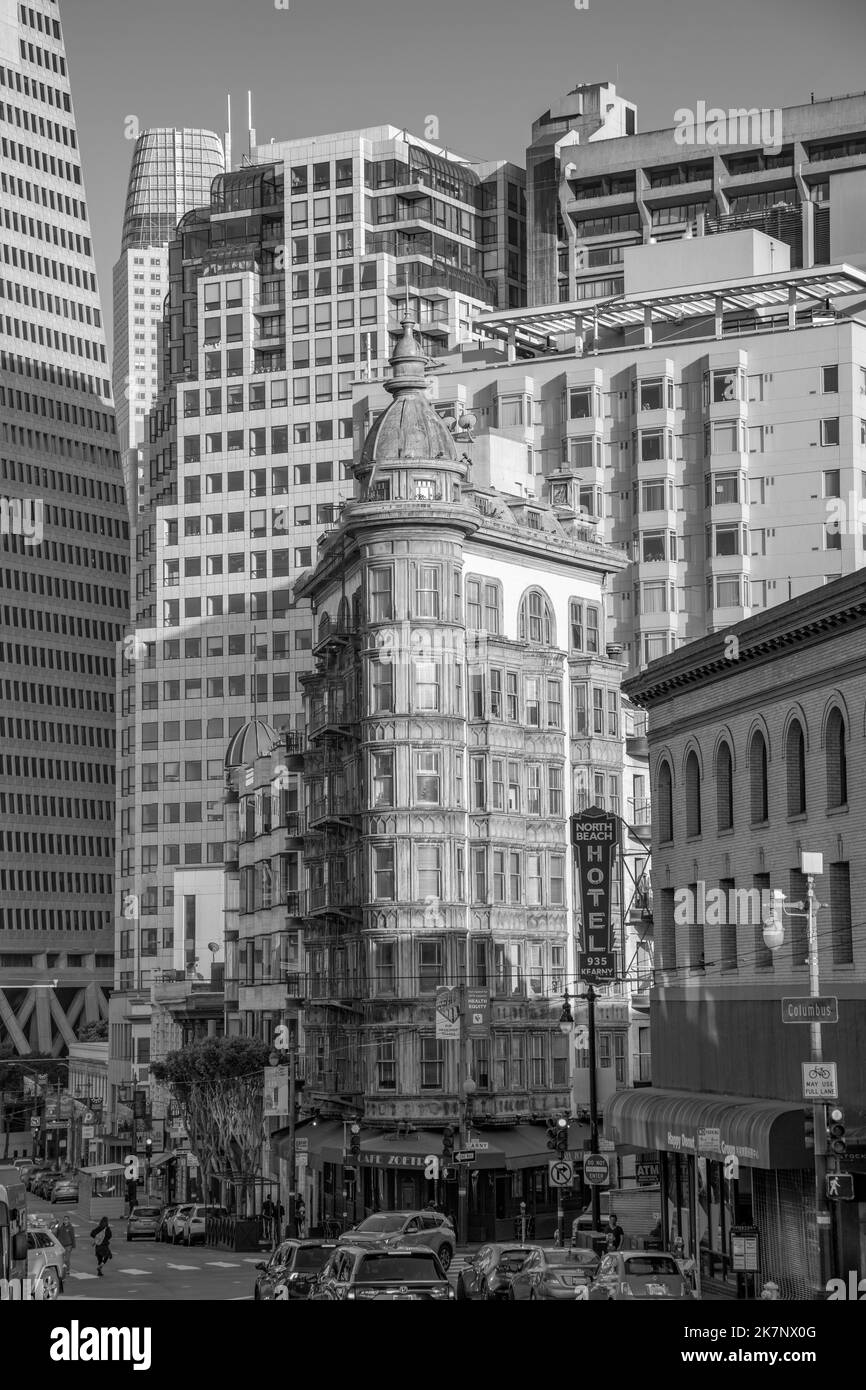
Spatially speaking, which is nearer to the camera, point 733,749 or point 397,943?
point 733,749

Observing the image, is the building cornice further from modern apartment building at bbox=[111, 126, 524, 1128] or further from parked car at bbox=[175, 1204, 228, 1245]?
modern apartment building at bbox=[111, 126, 524, 1128]

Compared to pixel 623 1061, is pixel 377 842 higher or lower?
higher

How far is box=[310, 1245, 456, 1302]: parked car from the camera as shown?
3725 centimetres

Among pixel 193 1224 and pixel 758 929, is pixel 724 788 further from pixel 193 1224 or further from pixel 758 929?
pixel 193 1224

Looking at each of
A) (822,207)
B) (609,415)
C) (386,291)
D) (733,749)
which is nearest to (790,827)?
(733,749)

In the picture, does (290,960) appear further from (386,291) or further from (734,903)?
(386,291)

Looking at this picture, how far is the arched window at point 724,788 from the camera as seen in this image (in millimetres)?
61500

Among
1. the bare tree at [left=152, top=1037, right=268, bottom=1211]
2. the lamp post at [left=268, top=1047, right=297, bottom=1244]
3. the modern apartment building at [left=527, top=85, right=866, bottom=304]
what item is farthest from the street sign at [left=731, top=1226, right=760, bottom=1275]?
the modern apartment building at [left=527, top=85, right=866, bottom=304]

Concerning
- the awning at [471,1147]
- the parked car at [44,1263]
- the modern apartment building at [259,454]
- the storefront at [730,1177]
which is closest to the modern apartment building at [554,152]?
the modern apartment building at [259,454]

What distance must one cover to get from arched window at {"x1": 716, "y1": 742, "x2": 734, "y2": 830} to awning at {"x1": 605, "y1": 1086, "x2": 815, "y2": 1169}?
7548 millimetres

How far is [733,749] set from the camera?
6081cm

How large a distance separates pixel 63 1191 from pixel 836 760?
86.7m

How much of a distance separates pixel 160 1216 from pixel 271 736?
42.0 m

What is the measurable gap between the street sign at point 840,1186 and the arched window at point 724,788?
21.3 meters
